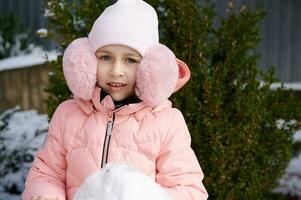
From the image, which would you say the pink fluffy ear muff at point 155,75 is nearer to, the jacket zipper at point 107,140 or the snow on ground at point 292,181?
the jacket zipper at point 107,140

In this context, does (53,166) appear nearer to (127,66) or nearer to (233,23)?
(127,66)

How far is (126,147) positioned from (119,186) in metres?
0.47

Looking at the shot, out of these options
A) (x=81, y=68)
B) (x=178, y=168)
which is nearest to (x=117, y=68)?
(x=81, y=68)

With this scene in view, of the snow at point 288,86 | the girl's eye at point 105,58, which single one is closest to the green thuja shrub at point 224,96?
the snow at point 288,86

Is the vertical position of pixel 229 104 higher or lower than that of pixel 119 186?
lower

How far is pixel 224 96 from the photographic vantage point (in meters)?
3.84

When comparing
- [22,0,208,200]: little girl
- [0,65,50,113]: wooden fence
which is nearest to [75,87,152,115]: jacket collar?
[22,0,208,200]: little girl

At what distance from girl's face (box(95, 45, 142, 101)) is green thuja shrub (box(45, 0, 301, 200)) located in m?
1.03

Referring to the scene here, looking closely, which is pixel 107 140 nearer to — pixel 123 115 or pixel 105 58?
pixel 123 115

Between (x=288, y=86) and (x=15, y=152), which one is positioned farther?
(x=288, y=86)

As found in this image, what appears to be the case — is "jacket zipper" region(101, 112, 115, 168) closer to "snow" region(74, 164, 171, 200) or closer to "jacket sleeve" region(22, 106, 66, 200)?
"jacket sleeve" region(22, 106, 66, 200)

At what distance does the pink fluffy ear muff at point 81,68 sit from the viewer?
272cm

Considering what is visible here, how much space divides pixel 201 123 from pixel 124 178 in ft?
4.98

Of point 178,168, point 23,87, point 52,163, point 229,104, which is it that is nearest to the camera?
point 178,168
